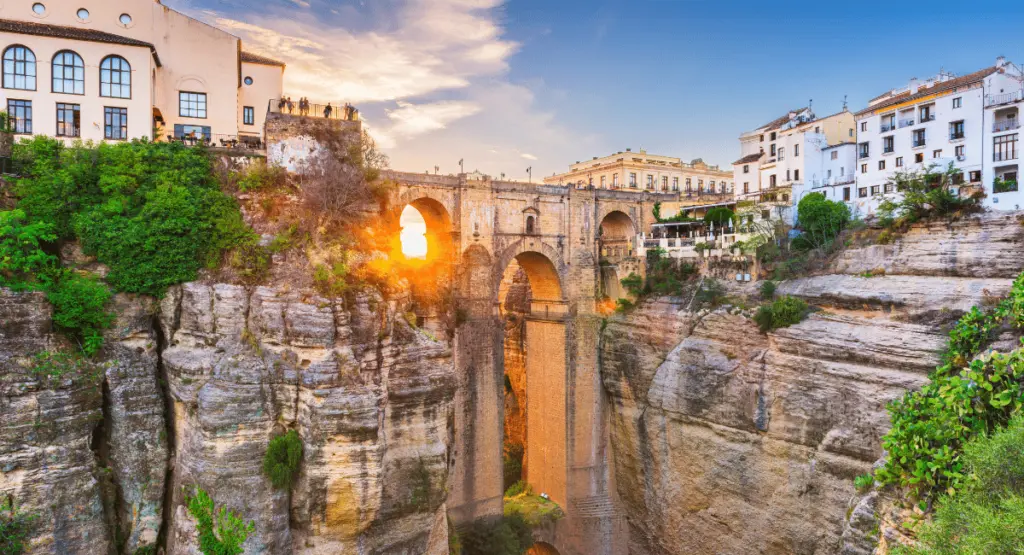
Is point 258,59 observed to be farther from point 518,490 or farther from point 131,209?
point 518,490

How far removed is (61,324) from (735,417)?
2305 cm

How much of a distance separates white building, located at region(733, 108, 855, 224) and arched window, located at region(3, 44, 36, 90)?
29628 mm

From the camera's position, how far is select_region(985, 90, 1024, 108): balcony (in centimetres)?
2600

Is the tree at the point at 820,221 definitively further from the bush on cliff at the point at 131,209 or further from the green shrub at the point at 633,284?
the bush on cliff at the point at 131,209

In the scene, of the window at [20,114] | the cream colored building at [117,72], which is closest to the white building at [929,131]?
the cream colored building at [117,72]

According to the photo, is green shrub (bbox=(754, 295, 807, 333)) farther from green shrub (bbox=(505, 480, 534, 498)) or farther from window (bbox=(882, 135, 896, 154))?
green shrub (bbox=(505, 480, 534, 498))

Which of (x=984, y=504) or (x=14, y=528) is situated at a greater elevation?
(x=984, y=504)

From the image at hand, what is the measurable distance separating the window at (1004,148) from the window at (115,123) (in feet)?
111

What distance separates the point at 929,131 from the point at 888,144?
2.07m

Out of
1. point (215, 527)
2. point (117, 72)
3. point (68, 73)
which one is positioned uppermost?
point (117, 72)

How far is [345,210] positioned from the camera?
18625 mm

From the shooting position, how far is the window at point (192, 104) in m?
23.7

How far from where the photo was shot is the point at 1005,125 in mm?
26031

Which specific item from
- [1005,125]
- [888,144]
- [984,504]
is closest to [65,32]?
[984,504]
